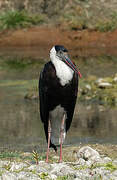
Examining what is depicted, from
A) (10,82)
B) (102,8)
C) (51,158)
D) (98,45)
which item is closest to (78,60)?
(98,45)

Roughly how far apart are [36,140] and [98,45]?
52.9 feet

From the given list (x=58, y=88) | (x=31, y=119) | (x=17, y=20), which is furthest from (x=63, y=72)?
(x=17, y=20)

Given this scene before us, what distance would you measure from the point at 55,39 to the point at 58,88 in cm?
1860

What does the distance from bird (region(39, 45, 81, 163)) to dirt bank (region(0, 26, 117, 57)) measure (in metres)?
17.4

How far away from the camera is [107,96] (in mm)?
14914

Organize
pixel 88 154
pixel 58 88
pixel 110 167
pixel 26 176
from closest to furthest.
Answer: pixel 26 176 → pixel 110 167 → pixel 58 88 → pixel 88 154

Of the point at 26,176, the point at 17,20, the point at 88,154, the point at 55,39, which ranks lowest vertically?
the point at 55,39

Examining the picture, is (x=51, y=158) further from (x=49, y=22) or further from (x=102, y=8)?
(x=102, y=8)

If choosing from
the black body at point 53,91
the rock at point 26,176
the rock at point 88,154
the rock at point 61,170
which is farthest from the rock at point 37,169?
the rock at point 88,154

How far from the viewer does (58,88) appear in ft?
25.1

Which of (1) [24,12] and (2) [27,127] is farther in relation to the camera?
(1) [24,12]

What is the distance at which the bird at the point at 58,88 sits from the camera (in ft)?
24.8

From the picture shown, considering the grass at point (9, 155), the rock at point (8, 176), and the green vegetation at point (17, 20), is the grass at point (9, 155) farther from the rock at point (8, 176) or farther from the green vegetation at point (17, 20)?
the green vegetation at point (17, 20)

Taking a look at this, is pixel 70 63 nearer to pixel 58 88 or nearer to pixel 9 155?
pixel 58 88
